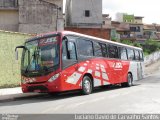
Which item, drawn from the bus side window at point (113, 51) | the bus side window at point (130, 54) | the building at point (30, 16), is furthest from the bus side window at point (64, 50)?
the building at point (30, 16)

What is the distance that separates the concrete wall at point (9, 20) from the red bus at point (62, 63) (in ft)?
58.9

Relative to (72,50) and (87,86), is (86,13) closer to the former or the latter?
(87,86)

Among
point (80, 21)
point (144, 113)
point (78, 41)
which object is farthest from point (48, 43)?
point (80, 21)

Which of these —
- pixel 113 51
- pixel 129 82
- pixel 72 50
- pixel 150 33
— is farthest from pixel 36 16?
pixel 150 33

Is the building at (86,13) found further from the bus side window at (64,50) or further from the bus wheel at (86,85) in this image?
the bus side window at (64,50)

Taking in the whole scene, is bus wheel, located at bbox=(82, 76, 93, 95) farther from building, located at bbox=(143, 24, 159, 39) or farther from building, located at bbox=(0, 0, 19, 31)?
building, located at bbox=(143, 24, 159, 39)

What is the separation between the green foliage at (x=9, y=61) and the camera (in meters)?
20.6

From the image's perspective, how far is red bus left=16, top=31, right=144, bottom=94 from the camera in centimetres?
1521

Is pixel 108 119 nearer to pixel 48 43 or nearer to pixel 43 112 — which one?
pixel 43 112

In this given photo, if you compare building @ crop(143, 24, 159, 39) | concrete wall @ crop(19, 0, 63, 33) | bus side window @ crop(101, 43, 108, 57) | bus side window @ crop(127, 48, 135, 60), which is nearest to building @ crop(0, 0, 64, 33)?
concrete wall @ crop(19, 0, 63, 33)

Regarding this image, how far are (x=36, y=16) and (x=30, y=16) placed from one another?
0.65 m

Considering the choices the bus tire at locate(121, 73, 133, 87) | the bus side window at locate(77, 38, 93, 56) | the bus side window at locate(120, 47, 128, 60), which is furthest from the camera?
the bus tire at locate(121, 73, 133, 87)

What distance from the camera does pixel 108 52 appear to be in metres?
20.2

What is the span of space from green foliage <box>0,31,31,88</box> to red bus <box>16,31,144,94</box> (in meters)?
4.40
